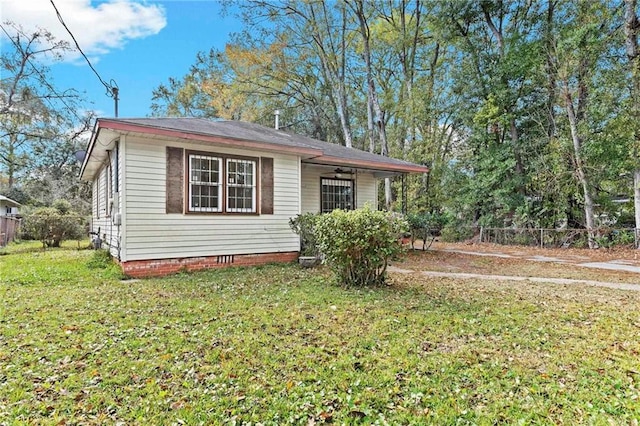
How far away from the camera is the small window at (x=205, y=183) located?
7445 mm

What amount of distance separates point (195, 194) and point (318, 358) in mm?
5448

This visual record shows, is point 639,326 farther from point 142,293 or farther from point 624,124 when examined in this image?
point 624,124

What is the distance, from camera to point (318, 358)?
301 centimetres

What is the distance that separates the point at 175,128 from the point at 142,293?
3.35m

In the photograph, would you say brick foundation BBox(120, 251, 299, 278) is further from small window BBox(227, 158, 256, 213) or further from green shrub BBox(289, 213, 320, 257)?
small window BBox(227, 158, 256, 213)

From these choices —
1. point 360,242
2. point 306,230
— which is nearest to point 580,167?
point 306,230

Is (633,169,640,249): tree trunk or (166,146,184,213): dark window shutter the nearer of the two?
(166,146,184,213): dark window shutter

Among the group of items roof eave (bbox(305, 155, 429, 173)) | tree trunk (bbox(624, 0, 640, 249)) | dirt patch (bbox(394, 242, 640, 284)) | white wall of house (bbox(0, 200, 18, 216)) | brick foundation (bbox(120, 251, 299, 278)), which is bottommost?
dirt patch (bbox(394, 242, 640, 284))

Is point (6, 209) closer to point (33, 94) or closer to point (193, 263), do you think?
point (33, 94)

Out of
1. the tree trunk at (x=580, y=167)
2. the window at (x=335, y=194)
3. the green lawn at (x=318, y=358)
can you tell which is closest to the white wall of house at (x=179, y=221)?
the green lawn at (x=318, y=358)

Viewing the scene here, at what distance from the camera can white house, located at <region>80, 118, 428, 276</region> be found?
6770 millimetres

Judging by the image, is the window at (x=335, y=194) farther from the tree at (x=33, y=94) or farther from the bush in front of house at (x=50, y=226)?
the tree at (x=33, y=94)

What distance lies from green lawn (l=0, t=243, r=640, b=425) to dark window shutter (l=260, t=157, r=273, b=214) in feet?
10.8

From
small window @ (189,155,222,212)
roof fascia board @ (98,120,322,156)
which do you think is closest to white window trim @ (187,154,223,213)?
small window @ (189,155,222,212)
